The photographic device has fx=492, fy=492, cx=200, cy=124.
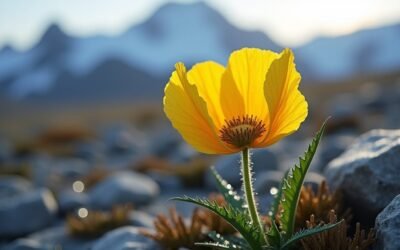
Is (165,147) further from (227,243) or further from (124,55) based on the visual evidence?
(124,55)

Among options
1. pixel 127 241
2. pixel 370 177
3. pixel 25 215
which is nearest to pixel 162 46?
pixel 25 215

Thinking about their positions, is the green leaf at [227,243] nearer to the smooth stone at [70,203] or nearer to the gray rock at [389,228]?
the gray rock at [389,228]

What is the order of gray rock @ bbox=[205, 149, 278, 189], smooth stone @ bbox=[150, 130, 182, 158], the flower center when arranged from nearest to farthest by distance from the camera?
the flower center < gray rock @ bbox=[205, 149, 278, 189] < smooth stone @ bbox=[150, 130, 182, 158]

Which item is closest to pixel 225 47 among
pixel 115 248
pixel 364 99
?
pixel 364 99

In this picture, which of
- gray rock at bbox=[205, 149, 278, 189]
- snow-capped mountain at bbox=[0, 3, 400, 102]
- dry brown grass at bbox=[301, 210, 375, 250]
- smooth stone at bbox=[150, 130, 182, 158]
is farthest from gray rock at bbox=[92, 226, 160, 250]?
snow-capped mountain at bbox=[0, 3, 400, 102]

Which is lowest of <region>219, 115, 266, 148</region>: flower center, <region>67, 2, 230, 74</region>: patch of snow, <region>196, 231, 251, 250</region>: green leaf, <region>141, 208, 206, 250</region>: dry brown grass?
<region>196, 231, 251, 250</region>: green leaf

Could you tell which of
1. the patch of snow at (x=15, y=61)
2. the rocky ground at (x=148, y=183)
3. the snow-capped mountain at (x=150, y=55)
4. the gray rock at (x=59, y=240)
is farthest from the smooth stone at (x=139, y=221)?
the patch of snow at (x=15, y=61)

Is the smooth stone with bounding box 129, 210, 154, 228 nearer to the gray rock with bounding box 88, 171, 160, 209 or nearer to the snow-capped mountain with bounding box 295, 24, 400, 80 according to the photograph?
the gray rock with bounding box 88, 171, 160, 209
